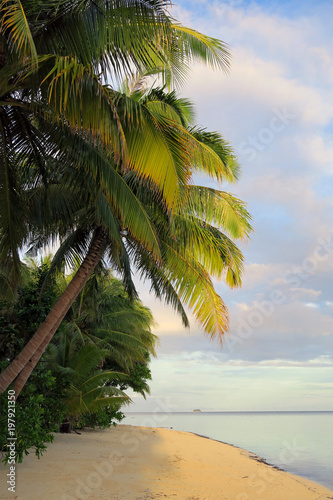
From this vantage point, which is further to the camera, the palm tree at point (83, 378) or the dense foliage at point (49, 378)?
the palm tree at point (83, 378)

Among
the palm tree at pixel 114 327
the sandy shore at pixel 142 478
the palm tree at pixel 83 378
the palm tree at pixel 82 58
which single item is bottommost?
the sandy shore at pixel 142 478

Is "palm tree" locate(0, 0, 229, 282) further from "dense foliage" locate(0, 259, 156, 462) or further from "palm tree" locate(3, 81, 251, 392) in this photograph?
"dense foliage" locate(0, 259, 156, 462)

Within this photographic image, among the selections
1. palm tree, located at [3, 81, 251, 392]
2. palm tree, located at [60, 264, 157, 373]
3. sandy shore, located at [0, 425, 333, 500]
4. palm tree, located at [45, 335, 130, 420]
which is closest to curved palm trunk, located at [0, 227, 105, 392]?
palm tree, located at [3, 81, 251, 392]

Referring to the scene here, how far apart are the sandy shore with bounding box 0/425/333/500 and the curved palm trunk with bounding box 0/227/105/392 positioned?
1.76 metres

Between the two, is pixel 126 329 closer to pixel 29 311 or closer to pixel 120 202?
pixel 29 311

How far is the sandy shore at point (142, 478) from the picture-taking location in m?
8.45

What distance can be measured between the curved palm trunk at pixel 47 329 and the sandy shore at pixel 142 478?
5.78 feet

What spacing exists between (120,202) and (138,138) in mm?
1611

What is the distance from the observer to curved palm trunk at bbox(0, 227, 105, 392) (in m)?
9.30

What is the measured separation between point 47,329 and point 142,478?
148 inches

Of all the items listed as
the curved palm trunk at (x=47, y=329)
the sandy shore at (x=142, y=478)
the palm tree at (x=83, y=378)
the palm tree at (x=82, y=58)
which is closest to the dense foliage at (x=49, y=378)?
the palm tree at (x=83, y=378)

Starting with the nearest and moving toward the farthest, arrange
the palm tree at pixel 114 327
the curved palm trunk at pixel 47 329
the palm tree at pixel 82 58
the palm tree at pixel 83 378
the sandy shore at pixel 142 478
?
1. the palm tree at pixel 82 58
2. the sandy shore at pixel 142 478
3. the curved palm trunk at pixel 47 329
4. the palm tree at pixel 83 378
5. the palm tree at pixel 114 327

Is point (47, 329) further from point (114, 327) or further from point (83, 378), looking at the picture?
point (114, 327)

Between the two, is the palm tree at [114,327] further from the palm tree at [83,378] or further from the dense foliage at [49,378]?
the palm tree at [83,378]
